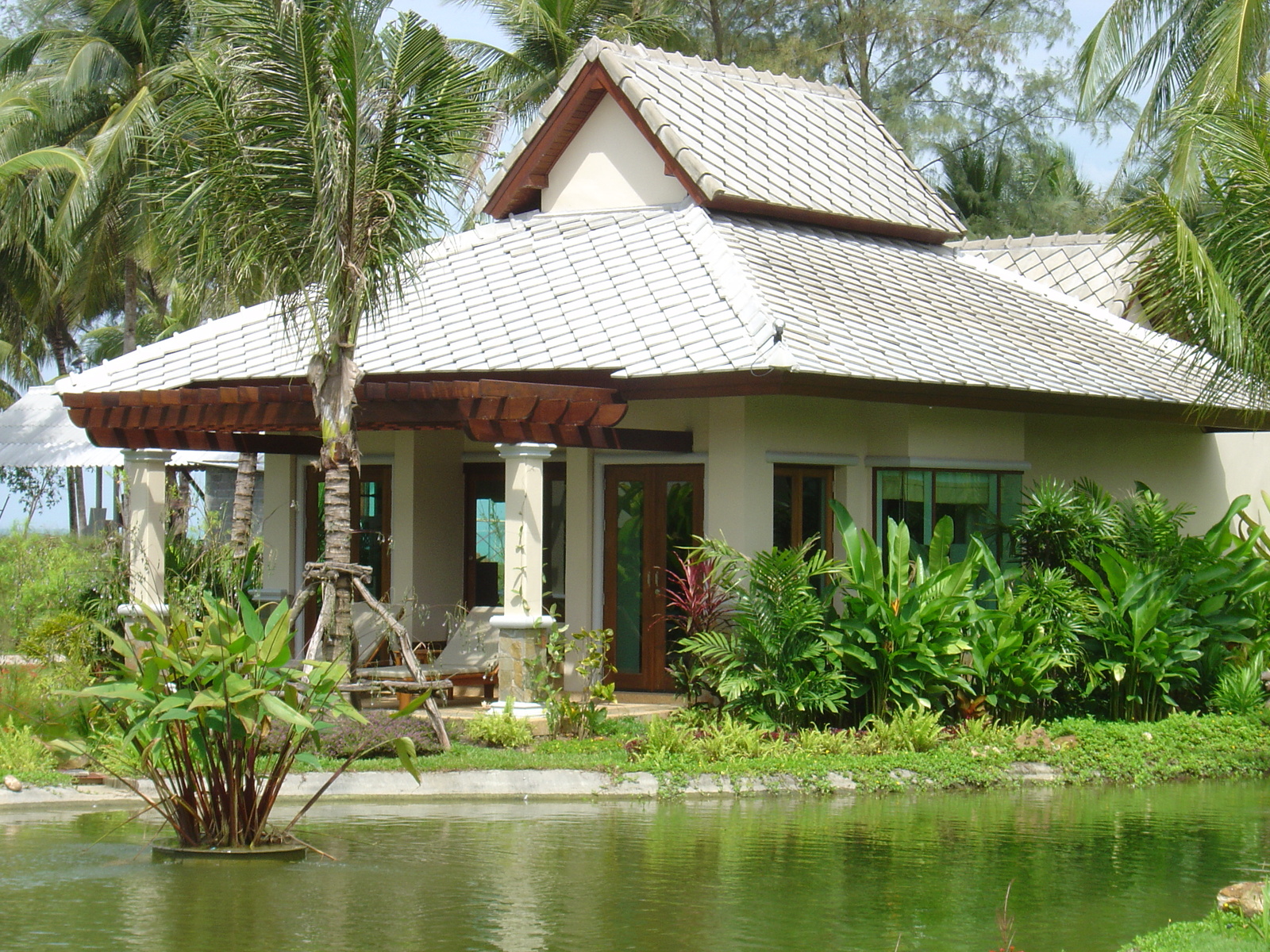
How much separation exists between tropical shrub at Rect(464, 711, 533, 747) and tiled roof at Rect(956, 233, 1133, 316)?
12.0 meters

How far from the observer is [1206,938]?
717cm

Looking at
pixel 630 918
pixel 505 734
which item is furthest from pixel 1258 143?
pixel 630 918

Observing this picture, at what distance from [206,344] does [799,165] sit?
7.73 metres

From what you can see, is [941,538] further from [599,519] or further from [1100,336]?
[1100,336]

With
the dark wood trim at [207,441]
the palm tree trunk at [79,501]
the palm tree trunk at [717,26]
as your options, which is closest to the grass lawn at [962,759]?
the dark wood trim at [207,441]

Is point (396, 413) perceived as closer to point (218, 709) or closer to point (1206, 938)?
point (218, 709)

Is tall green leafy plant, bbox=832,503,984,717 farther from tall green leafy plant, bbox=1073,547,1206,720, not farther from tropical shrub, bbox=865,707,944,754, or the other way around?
tall green leafy plant, bbox=1073,547,1206,720

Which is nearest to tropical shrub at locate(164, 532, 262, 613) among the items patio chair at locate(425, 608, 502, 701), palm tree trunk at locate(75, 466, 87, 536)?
patio chair at locate(425, 608, 502, 701)

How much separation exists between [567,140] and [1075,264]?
785 cm

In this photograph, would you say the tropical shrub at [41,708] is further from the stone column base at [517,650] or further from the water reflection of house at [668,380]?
the stone column base at [517,650]

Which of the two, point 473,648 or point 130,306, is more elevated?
point 130,306

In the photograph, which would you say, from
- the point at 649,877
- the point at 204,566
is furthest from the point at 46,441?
the point at 649,877

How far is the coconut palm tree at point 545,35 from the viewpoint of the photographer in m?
29.8

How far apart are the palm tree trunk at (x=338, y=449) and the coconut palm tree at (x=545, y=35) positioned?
55.8 ft
